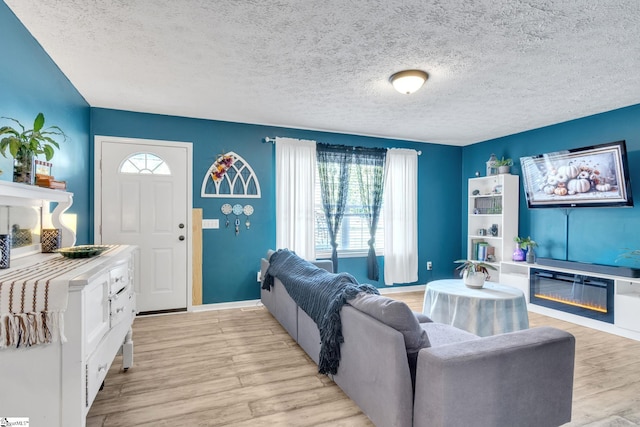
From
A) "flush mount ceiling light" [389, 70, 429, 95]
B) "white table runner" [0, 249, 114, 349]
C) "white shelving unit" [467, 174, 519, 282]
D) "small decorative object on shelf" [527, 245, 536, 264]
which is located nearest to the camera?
"white table runner" [0, 249, 114, 349]

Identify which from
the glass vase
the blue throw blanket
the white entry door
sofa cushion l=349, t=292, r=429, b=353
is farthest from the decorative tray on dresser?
the glass vase

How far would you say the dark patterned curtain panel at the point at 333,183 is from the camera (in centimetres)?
470

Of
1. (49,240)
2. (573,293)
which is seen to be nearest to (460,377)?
(49,240)

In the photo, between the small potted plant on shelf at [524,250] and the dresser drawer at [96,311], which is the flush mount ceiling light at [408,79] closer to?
the dresser drawer at [96,311]

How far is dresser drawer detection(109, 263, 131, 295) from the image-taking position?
1854mm

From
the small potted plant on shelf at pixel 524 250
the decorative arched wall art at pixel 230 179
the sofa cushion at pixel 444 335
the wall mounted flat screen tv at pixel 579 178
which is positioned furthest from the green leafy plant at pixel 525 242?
the decorative arched wall art at pixel 230 179

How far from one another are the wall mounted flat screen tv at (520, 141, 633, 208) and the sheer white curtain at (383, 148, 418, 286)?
1.52m

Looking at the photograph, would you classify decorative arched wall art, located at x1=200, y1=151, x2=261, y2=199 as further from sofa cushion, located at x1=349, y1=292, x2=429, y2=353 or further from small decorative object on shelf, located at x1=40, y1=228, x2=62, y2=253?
sofa cushion, located at x1=349, y1=292, x2=429, y2=353

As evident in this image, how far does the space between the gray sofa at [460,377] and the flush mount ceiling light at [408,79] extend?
1842mm

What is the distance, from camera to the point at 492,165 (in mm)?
4914

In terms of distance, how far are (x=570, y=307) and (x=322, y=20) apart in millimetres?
4081

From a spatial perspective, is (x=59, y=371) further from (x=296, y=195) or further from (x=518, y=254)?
(x=518, y=254)

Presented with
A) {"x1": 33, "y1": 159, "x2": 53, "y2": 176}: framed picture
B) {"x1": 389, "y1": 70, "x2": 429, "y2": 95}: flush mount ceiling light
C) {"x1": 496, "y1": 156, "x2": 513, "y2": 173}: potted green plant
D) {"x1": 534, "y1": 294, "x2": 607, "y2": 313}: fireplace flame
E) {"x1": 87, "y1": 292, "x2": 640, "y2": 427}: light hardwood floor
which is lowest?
{"x1": 87, "y1": 292, "x2": 640, "y2": 427}: light hardwood floor

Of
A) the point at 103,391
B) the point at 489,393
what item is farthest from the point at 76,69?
the point at 489,393
